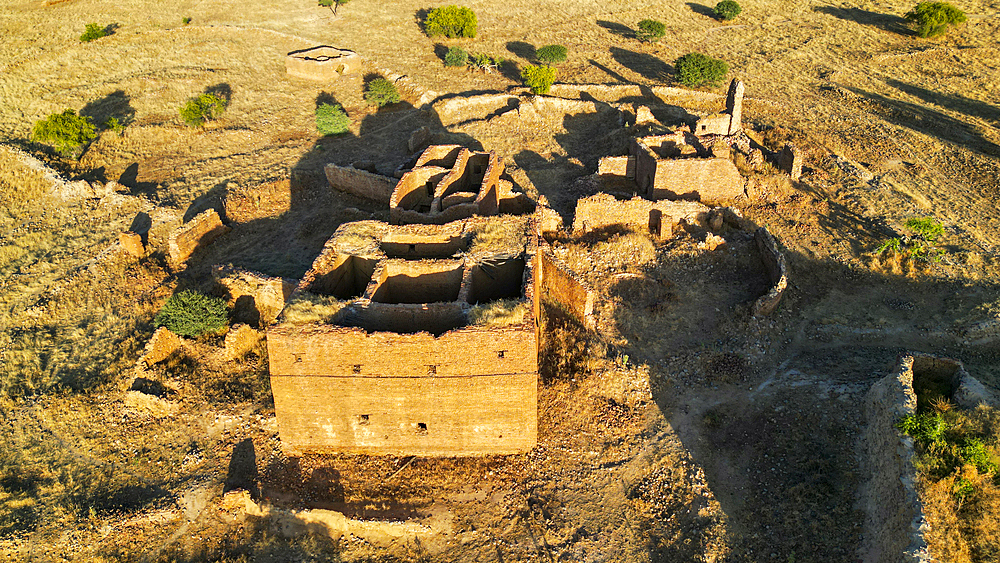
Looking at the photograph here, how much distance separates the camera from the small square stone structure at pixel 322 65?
3788cm

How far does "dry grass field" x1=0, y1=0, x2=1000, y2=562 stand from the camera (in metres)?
14.2

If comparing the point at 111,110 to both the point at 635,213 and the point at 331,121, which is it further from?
the point at 635,213

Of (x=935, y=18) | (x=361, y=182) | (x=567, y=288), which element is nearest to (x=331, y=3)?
(x=361, y=182)

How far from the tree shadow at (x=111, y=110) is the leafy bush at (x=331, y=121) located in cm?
1156

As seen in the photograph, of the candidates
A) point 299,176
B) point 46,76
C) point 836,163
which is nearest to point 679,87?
point 836,163

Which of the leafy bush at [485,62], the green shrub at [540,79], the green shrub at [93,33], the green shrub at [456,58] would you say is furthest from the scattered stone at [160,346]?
the green shrub at [93,33]

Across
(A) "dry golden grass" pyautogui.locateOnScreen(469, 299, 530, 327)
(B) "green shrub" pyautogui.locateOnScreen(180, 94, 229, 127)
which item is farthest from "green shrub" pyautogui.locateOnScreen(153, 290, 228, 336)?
(B) "green shrub" pyautogui.locateOnScreen(180, 94, 229, 127)

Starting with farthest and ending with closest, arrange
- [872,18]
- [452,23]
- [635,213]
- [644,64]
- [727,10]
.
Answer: [727,10] → [872,18] → [452,23] → [644,64] → [635,213]

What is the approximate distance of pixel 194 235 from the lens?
933 inches

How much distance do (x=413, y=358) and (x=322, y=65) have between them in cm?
2915

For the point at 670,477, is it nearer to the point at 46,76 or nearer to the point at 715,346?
the point at 715,346

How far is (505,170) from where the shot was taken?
2630 centimetres

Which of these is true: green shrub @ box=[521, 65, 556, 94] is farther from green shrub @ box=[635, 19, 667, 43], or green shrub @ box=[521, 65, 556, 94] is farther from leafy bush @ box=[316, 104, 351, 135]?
green shrub @ box=[635, 19, 667, 43]

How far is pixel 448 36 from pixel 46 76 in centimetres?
2537
